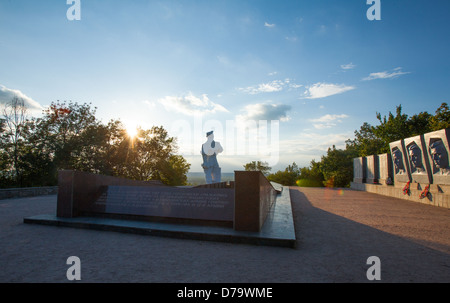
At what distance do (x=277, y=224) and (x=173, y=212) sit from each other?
8.26 feet

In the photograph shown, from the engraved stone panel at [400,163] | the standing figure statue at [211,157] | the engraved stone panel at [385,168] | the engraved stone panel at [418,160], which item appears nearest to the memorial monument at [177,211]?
the engraved stone panel at [418,160]

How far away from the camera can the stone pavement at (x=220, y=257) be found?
10.0 ft

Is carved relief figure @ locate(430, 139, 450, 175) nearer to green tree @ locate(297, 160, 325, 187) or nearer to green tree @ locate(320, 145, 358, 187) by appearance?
green tree @ locate(320, 145, 358, 187)

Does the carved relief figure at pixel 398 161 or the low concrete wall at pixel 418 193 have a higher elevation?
the carved relief figure at pixel 398 161

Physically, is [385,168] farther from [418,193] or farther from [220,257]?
[220,257]

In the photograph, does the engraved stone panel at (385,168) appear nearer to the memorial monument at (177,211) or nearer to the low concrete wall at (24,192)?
the memorial monument at (177,211)

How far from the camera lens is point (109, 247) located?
4.21m

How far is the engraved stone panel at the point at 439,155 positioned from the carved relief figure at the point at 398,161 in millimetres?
3198

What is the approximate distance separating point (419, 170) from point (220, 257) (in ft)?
46.5

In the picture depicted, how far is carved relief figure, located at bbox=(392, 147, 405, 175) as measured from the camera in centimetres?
1522

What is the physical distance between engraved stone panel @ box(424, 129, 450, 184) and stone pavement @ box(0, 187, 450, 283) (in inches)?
282

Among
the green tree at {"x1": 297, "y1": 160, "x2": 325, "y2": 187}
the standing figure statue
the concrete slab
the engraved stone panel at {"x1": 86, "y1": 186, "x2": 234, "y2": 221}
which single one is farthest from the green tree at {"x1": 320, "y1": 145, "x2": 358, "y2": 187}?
the engraved stone panel at {"x1": 86, "y1": 186, "x2": 234, "y2": 221}

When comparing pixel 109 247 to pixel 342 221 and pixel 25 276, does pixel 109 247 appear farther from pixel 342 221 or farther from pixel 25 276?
pixel 342 221
